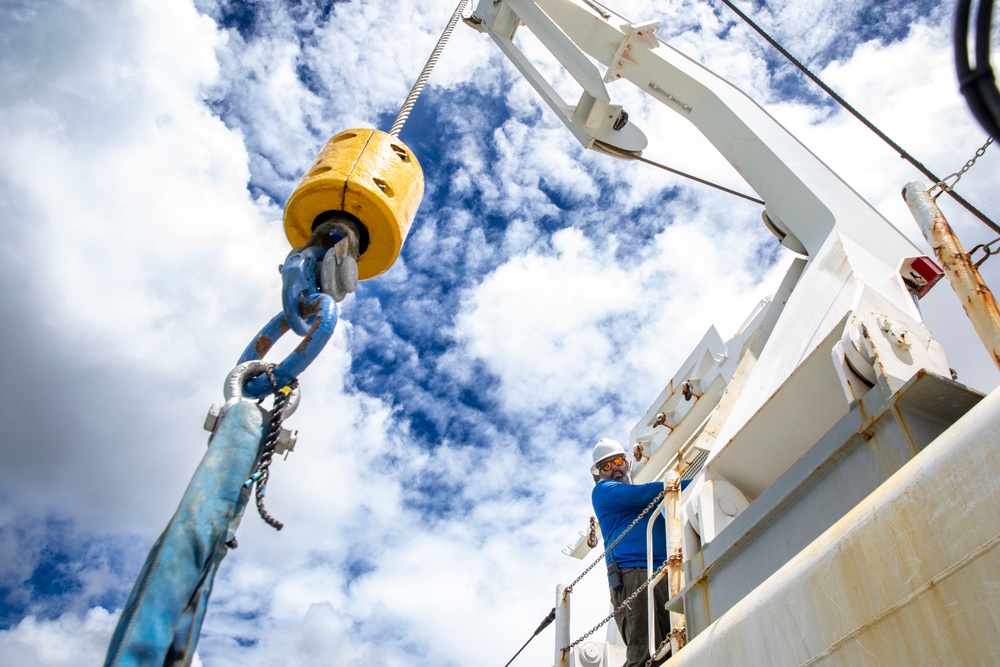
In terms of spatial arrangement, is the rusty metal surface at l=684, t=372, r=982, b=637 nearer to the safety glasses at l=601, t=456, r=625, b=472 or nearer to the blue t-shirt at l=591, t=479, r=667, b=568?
the blue t-shirt at l=591, t=479, r=667, b=568

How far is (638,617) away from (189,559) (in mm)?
3614

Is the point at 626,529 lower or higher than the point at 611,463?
lower

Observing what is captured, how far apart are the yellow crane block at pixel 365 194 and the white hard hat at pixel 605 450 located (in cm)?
362

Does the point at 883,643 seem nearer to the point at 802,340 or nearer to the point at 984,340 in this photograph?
the point at 984,340

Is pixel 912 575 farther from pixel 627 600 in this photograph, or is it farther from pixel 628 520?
pixel 628 520

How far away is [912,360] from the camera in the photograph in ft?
9.84

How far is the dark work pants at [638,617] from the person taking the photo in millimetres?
4453

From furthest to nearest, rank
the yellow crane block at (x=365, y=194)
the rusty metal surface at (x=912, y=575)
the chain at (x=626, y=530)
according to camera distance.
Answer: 1. the chain at (x=626, y=530)
2. the yellow crane block at (x=365, y=194)
3. the rusty metal surface at (x=912, y=575)

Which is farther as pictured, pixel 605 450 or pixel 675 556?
pixel 605 450

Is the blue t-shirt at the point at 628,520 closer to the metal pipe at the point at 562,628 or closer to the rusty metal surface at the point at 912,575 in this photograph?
the metal pipe at the point at 562,628

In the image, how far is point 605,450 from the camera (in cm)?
620

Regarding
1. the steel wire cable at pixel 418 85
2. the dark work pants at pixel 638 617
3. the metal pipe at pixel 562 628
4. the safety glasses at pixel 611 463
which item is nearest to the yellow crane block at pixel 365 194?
the steel wire cable at pixel 418 85

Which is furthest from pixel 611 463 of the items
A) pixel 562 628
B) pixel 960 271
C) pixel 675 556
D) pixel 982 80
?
pixel 982 80

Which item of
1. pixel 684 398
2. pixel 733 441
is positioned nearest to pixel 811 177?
pixel 733 441
